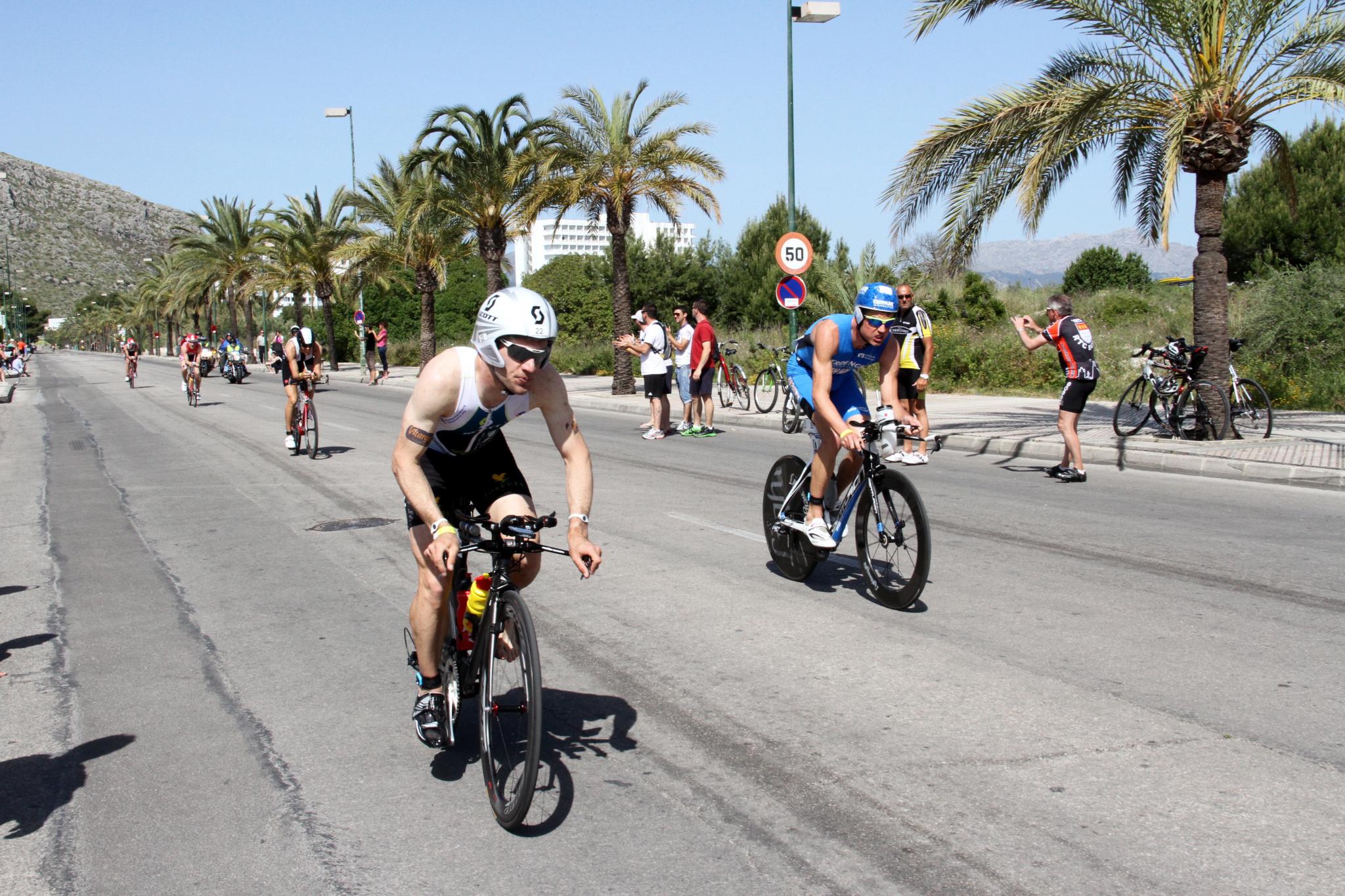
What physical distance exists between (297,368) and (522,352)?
12572 mm

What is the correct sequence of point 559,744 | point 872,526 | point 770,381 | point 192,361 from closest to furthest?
point 559,744 → point 872,526 → point 770,381 → point 192,361

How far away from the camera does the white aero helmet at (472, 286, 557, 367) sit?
376 centimetres

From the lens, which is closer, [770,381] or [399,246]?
[770,381]

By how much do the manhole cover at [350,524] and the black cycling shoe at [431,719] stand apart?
5.64 metres

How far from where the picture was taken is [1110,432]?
15.6 m

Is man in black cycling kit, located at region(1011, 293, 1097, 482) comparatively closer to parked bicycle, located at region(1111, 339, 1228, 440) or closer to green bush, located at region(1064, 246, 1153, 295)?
parked bicycle, located at region(1111, 339, 1228, 440)

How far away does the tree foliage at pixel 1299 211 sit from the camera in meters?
36.7

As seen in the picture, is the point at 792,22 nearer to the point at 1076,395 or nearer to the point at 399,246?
the point at 1076,395

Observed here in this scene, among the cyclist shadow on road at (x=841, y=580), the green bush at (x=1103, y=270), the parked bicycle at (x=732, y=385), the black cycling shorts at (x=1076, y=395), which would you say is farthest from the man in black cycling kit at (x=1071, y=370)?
the green bush at (x=1103, y=270)

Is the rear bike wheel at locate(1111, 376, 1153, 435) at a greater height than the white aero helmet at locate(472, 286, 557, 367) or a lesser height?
lesser

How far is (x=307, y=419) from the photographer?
1549 centimetres

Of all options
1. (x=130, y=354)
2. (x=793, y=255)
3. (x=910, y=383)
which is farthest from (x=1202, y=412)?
(x=130, y=354)

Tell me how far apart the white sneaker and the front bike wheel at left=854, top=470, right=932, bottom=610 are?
0.17 m

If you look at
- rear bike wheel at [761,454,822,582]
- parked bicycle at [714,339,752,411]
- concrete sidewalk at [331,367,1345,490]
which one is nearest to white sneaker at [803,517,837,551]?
rear bike wheel at [761,454,822,582]
